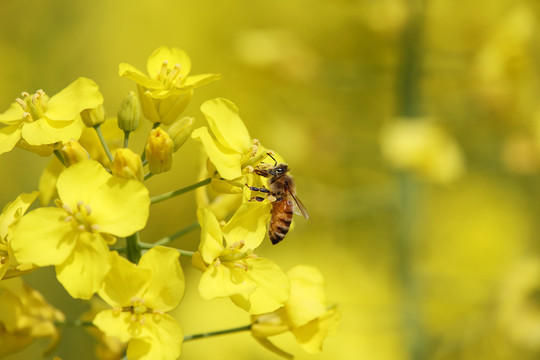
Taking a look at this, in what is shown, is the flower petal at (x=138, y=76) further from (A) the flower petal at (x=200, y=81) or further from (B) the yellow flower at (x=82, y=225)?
(B) the yellow flower at (x=82, y=225)

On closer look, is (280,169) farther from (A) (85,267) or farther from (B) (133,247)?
(A) (85,267)

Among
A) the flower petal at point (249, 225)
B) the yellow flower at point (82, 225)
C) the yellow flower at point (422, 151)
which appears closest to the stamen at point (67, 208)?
the yellow flower at point (82, 225)

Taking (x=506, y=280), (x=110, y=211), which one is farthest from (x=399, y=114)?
(x=110, y=211)

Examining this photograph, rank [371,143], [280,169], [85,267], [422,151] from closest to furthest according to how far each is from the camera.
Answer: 1. [85,267]
2. [280,169]
3. [422,151]
4. [371,143]

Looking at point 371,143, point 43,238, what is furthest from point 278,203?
point 371,143

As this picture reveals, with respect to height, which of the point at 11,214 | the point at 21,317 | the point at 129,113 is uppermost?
the point at 129,113

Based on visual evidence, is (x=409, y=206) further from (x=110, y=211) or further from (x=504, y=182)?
(x=504, y=182)

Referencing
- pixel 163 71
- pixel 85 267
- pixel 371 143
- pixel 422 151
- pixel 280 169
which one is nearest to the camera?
pixel 85 267
